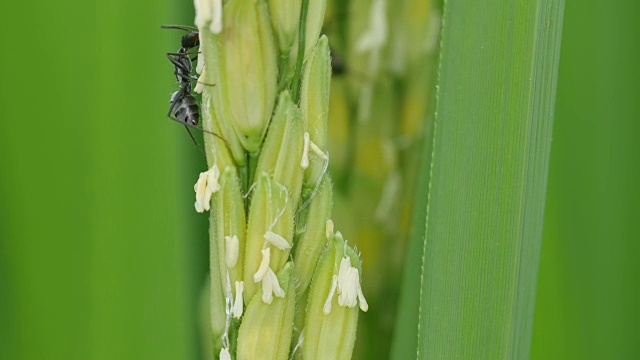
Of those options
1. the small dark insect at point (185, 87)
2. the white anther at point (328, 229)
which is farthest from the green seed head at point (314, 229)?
the small dark insect at point (185, 87)

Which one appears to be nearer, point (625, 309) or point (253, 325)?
point (253, 325)

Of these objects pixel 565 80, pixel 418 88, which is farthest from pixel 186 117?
pixel 565 80

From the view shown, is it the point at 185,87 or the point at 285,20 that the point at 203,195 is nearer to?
the point at 285,20

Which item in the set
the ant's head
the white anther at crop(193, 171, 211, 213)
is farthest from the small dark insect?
the white anther at crop(193, 171, 211, 213)

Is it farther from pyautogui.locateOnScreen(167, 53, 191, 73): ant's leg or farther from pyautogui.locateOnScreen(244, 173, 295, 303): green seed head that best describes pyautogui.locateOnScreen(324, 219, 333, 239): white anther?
pyautogui.locateOnScreen(167, 53, 191, 73): ant's leg

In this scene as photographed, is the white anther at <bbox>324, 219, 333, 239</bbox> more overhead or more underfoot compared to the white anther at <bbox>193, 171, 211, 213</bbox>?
more underfoot

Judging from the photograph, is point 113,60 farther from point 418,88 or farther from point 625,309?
point 625,309

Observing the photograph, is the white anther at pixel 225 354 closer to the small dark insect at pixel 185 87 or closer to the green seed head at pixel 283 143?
the green seed head at pixel 283 143

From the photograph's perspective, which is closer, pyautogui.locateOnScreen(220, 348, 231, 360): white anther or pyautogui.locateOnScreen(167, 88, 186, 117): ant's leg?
pyautogui.locateOnScreen(220, 348, 231, 360): white anther
